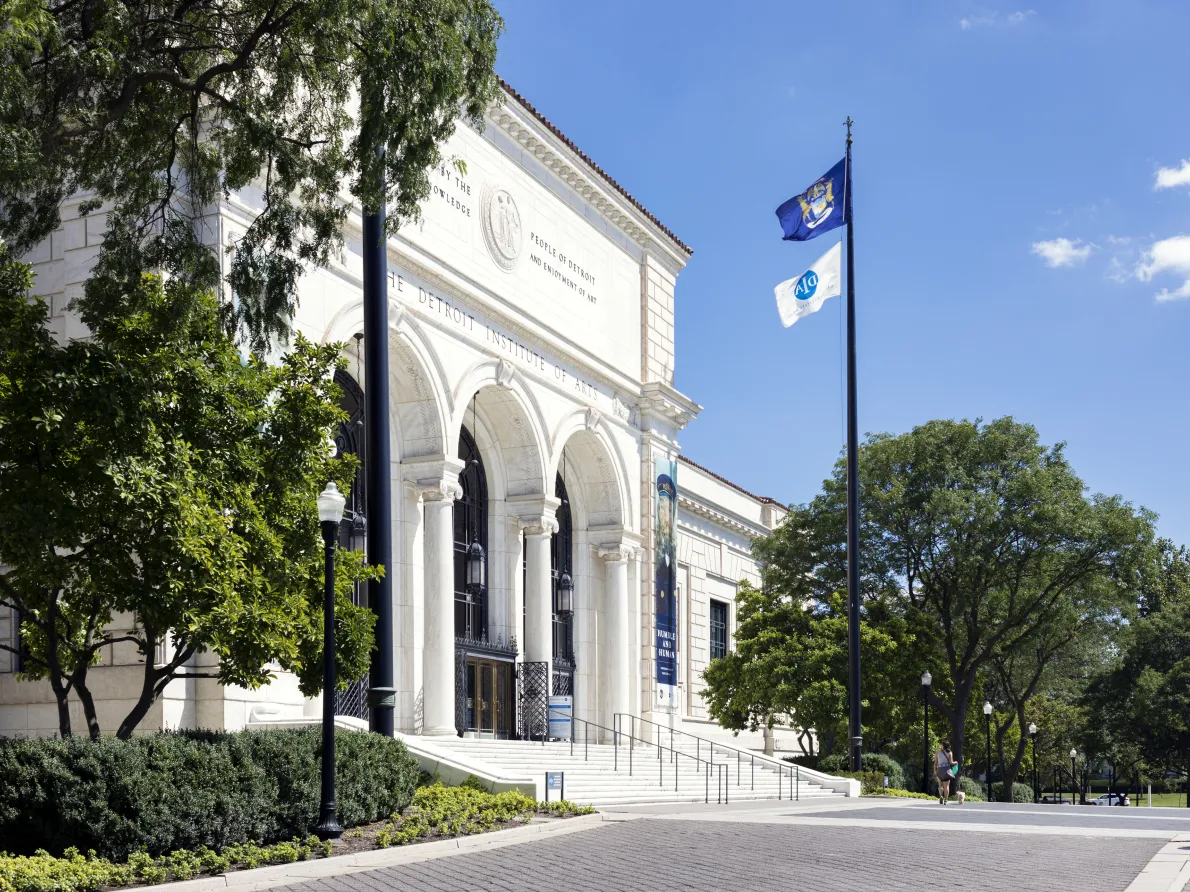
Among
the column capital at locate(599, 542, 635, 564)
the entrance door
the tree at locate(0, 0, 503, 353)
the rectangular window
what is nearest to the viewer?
the tree at locate(0, 0, 503, 353)

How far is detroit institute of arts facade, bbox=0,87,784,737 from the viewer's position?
25.8 meters

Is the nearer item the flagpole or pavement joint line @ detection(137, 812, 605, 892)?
pavement joint line @ detection(137, 812, 605, 892)

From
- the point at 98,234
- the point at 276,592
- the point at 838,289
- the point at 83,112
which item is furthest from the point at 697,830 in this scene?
the point at 838,289

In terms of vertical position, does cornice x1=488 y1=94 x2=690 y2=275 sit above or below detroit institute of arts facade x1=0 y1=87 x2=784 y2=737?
above

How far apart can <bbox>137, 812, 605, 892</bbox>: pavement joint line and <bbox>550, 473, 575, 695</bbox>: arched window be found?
19.7 meters

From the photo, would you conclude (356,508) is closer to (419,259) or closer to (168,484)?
(419,259)

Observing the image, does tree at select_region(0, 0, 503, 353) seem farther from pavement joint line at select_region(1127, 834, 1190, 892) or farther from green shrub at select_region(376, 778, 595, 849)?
pavement joint line at select_region(1127, 834, 1190, 892)

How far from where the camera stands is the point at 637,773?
99.4 ft

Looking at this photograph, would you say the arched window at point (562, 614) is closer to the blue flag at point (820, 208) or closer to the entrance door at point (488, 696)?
the entrance door at point (488, 696)

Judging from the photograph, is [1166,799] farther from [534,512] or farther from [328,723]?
[328,723]

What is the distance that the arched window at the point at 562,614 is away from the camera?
37812 millimetres

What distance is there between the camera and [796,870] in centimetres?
1406

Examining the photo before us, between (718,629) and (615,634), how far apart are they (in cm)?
1418

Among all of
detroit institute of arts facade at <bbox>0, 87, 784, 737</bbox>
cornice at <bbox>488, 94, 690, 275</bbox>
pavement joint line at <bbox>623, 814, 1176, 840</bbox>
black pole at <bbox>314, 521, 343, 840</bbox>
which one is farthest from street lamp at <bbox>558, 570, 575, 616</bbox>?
black pole at <bbox>314, 521, 343, 840</bbox>
